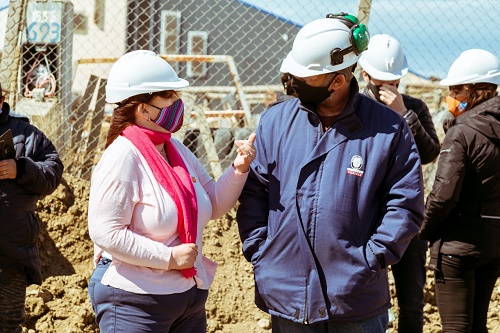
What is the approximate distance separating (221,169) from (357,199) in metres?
4.38

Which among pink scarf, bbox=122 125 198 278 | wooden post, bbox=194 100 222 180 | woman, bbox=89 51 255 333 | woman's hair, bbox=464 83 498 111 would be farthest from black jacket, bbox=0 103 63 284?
wooden post, bbox=194 100 222 180

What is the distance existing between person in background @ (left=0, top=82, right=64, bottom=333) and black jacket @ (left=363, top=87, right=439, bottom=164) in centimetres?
205

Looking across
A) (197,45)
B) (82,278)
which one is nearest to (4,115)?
(82,278)

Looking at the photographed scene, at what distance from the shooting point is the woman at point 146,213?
3445 millimetres

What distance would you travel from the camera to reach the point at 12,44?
716cm

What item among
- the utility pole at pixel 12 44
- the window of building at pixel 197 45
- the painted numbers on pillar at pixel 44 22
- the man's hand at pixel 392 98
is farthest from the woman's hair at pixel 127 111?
the window of building at pixel 197 45

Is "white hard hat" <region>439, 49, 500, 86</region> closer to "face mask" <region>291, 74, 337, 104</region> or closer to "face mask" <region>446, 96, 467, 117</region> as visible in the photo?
"face mask" <region>446, 96, 467, 117</region>

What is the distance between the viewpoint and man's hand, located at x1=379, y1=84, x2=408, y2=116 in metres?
4.90

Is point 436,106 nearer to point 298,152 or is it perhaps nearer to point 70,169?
point 70,169

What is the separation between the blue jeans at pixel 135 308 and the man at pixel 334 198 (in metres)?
0.36

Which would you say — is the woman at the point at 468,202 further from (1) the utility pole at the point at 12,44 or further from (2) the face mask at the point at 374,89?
(1) the utility pole at the point at 12,44

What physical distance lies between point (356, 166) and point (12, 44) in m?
4.64

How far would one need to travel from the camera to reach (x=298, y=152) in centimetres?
353

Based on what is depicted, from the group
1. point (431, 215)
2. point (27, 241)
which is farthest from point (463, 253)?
point (27, 241)
